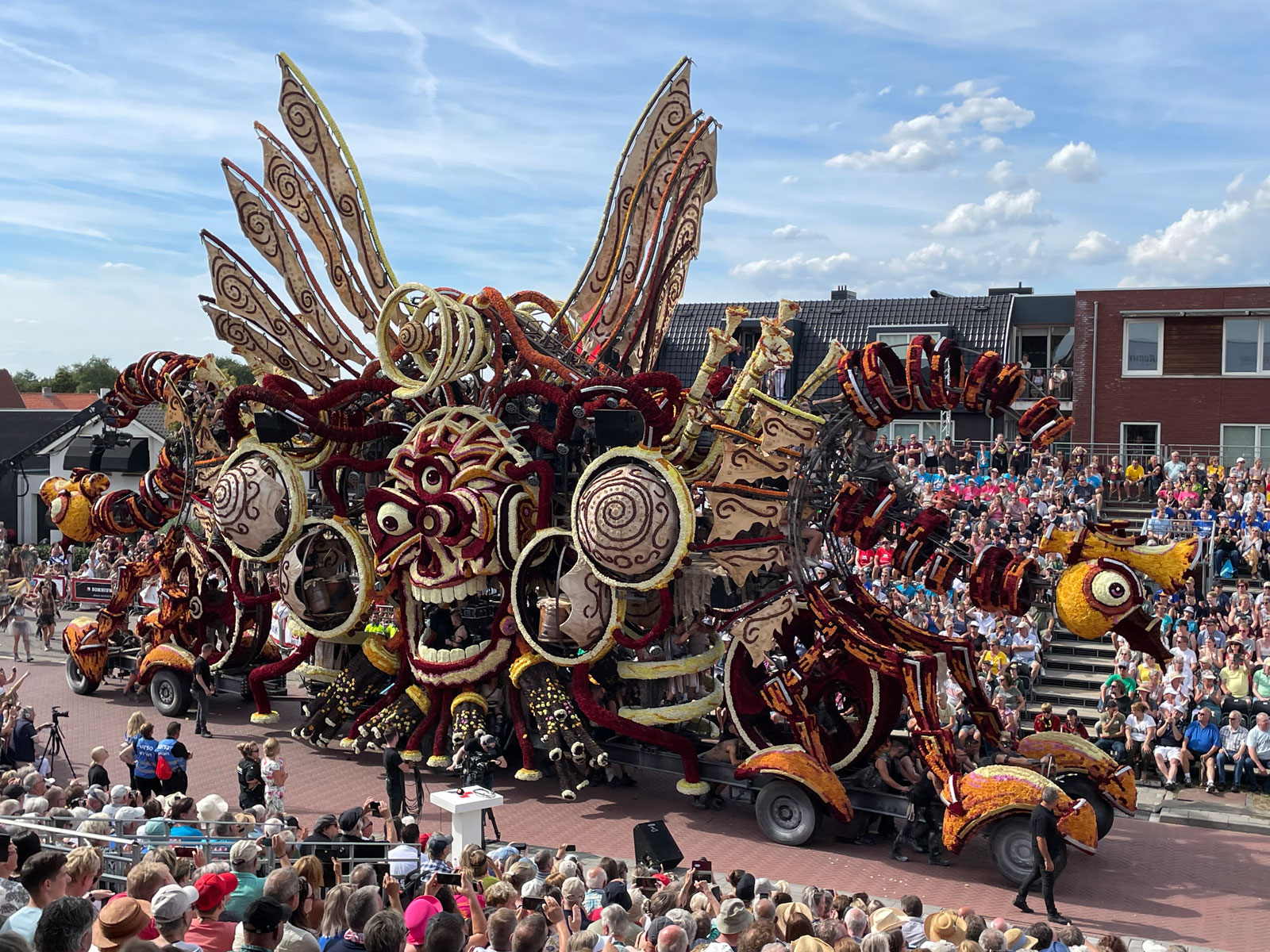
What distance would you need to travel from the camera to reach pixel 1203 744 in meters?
14.2

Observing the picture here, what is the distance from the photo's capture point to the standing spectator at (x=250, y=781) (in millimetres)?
11086

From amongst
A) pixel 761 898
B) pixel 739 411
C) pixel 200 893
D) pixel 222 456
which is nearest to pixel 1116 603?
pixel 739 411

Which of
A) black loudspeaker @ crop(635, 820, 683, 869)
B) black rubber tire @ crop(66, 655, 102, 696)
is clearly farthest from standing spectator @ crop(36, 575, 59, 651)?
black loudspeaker @ crop(635, 820, 683, 869)

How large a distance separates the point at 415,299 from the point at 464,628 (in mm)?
3835

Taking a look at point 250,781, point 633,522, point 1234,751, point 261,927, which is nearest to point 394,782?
point 250,781

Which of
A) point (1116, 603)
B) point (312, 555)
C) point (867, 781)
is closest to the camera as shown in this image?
point (1116, 603)

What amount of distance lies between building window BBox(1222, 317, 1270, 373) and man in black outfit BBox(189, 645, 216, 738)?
18616 mm

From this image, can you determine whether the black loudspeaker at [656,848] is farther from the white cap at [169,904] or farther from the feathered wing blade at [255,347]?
the feathered wing blade at [255,347]

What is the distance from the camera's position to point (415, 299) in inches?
578

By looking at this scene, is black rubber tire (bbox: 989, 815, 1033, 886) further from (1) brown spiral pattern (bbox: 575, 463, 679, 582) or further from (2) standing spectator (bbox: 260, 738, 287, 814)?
(2) standing spectator (bbox: 260, 738, 287, 814)

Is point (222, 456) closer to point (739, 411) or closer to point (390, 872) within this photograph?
point (739, 411)

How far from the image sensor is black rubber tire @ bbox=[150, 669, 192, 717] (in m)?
17.2

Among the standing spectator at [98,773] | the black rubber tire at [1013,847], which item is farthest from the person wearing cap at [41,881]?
the black rubber tire at [1013,847]

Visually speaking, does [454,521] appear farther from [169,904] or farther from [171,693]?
[169,904]
